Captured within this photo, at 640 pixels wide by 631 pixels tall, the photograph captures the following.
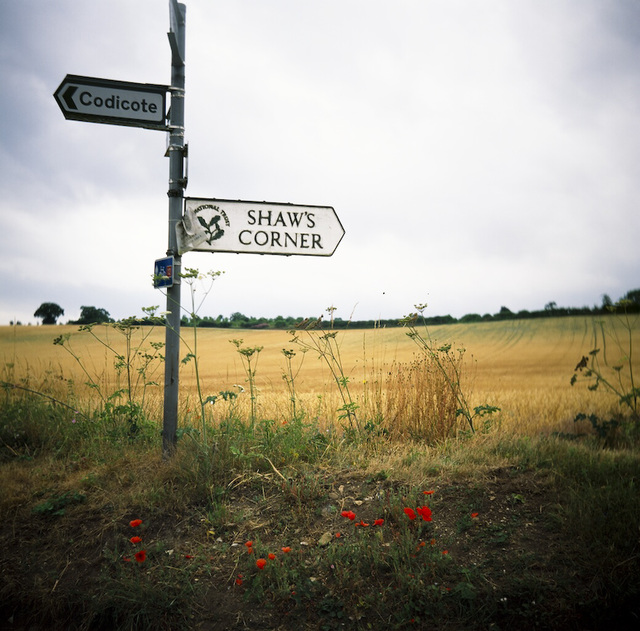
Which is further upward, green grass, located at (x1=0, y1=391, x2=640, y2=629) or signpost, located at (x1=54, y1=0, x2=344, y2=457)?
signpost, located at (x1=54, y1=0, x2=344, y2=457)

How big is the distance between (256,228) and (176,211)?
72cm

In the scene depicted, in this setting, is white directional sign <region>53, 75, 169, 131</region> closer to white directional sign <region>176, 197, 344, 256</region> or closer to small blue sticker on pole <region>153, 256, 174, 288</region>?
white directional sign <region>176, 197, 344, 256</region>

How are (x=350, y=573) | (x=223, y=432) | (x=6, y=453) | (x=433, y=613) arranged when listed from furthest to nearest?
(x=6, y=453) < (x=223, y=432) < (x=350, y=573) < (x=433, y=613)

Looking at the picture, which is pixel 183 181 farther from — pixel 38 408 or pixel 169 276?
pixel 38 408

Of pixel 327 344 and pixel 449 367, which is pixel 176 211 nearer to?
pixel 327 344

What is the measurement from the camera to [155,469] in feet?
12.0

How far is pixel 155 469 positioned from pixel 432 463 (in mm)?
2353

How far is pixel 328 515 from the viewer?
305 cm

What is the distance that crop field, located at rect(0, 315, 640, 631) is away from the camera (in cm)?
238

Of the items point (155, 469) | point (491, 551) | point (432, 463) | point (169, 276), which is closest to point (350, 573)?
point (491, 551)

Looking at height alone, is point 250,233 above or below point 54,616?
above

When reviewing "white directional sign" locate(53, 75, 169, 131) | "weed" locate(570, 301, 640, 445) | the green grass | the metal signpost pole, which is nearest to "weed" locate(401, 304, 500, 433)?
the green grass

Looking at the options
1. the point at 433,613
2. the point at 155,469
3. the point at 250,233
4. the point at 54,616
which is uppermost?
the point at 250,233

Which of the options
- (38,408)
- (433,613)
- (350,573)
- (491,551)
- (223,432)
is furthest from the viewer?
(38,408)
